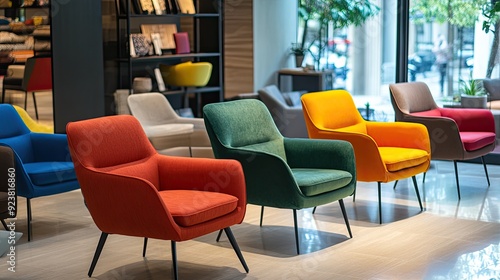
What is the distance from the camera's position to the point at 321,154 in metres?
5.96

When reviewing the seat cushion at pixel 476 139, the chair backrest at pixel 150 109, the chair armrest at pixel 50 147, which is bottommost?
the seat cushion at pixel 476 139

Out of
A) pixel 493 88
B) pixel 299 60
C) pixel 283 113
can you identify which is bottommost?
pixel 283 113

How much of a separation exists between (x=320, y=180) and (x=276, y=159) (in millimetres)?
341

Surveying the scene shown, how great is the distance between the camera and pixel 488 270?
16.7 feet

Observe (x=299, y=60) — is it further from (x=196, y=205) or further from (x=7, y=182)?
→ (x=196, y=205)

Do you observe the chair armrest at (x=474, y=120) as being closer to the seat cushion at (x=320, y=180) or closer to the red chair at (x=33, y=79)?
the seat cushion at (x=320, y=180)

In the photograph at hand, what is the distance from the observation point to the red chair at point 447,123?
7.23 meters

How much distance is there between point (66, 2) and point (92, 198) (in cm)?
353

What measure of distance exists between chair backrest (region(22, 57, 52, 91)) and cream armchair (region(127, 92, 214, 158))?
81cm

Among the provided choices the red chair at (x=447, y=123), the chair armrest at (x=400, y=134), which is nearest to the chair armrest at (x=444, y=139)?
the red chair at (x=447, y=123)

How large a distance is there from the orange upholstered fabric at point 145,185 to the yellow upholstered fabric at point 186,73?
4258mm

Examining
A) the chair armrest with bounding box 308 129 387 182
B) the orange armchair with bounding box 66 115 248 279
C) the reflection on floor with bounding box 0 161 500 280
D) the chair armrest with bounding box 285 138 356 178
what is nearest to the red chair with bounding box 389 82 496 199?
the reflection on floor with bounding box 0 161 500 280

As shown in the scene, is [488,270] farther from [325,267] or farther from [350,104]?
[350,104]

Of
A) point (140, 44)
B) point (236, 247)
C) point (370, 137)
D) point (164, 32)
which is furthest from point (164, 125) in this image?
point (236, 247)
